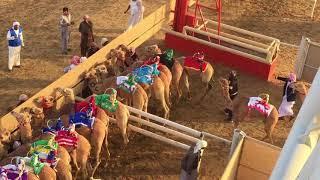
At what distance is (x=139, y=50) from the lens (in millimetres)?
15023

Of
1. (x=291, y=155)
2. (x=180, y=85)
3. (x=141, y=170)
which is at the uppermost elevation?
(x=291, y=155)

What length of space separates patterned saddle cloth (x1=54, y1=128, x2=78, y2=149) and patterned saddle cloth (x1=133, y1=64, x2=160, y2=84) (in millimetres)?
2502

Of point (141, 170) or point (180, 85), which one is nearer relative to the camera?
point (141, 170)

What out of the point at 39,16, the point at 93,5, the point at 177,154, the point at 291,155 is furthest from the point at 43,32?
the point at 291,155

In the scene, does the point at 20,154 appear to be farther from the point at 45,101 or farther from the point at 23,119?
the point at 45,101

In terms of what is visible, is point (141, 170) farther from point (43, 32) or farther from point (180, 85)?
point (43, 32)

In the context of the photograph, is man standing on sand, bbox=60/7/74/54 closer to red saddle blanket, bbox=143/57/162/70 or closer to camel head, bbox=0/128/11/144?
red saddle blanket, bbox=143/57/162/70

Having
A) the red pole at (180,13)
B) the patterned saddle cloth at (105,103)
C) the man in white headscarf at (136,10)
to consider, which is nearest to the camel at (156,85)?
the patterned saddle cloth at (105,103)

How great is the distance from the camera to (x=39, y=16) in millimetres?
16609

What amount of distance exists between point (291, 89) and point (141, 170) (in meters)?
3.82

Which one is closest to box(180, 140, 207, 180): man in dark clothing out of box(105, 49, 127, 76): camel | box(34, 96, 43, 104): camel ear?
box(34, 96, 43, 104): camel ear

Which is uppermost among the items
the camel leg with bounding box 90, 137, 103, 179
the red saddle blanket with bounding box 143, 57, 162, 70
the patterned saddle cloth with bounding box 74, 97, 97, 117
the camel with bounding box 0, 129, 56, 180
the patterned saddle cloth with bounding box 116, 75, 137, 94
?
the red saddle blanket with bounding box 143, 57, 162, 70

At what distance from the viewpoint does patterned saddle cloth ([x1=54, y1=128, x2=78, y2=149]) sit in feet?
29.3

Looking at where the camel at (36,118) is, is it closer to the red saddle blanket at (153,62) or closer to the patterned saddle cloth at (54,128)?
the patterned saddle cloth at (54,128)
